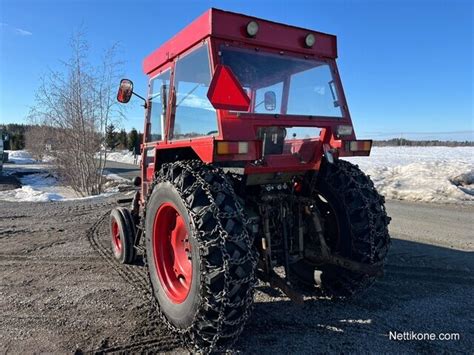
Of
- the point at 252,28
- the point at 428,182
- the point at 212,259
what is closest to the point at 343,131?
the point at 252,28

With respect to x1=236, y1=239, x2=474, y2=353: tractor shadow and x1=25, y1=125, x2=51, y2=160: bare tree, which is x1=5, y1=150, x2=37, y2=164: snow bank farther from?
x1=236, y1=239, x2=474, y2=353: tractor shadow

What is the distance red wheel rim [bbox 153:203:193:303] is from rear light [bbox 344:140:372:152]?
1.68 m

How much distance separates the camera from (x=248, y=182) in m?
3.39

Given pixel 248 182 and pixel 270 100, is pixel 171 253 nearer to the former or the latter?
pixel 248 182

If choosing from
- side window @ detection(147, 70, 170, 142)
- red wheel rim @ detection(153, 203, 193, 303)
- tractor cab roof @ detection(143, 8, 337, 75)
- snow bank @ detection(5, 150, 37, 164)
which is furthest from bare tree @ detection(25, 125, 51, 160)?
red wheel rim @ detection(153, 203, 193, 303)

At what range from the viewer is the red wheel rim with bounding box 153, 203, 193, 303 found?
343 cm

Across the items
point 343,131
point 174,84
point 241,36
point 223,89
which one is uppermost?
point 241,36

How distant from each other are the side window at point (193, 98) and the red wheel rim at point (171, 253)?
794 mm

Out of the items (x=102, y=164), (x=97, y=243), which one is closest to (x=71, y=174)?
(x=102, y=164)

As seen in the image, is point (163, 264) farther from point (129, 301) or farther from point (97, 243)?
point (97, 243)

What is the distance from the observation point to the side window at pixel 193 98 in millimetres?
3367

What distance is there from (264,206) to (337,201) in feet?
2.58

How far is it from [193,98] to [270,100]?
0.75 m

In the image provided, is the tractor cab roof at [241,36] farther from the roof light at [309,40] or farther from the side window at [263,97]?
the side window at [263,97]
